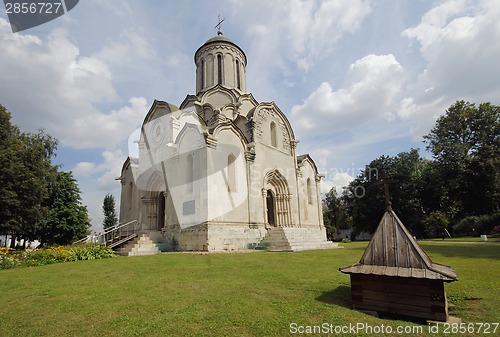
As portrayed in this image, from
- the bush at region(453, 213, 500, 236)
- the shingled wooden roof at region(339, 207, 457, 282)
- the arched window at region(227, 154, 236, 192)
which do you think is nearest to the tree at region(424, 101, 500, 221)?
the bush at region(453, 213, 500, 236)

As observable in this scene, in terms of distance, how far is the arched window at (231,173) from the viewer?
16.3m

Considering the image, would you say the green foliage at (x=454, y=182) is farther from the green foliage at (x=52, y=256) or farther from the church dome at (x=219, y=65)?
the green foliage at (x=52, y=256)

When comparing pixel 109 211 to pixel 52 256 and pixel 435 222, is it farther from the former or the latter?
pixel 435 222

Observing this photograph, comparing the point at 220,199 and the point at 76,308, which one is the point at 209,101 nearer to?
the point at 220,199

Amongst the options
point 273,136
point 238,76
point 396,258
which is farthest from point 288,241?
point 238,76

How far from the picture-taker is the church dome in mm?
23016

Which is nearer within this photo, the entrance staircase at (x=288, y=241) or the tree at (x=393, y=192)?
the entrance staircase at (x=288, y=241)

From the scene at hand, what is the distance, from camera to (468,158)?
28438 mm

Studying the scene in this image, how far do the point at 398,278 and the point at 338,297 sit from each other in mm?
1340

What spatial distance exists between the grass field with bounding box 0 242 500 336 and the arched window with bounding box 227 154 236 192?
8.31 meters

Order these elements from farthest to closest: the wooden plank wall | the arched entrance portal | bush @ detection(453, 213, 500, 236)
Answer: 1. bush @ detection(453, 213, 500, 236)
2. the arched entrance portal
3. the wooden plank wall

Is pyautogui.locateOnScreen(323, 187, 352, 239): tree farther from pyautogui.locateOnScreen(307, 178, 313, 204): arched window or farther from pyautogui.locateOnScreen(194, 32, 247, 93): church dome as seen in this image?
pyautogui.locateOnScreen(194, 32, 247, 93): church dome

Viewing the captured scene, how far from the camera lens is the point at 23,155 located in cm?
1816

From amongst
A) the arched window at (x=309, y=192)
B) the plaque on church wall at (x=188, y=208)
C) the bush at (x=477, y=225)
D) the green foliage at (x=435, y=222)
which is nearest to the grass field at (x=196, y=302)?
the plaque on church wall at (x=188, y=208)
